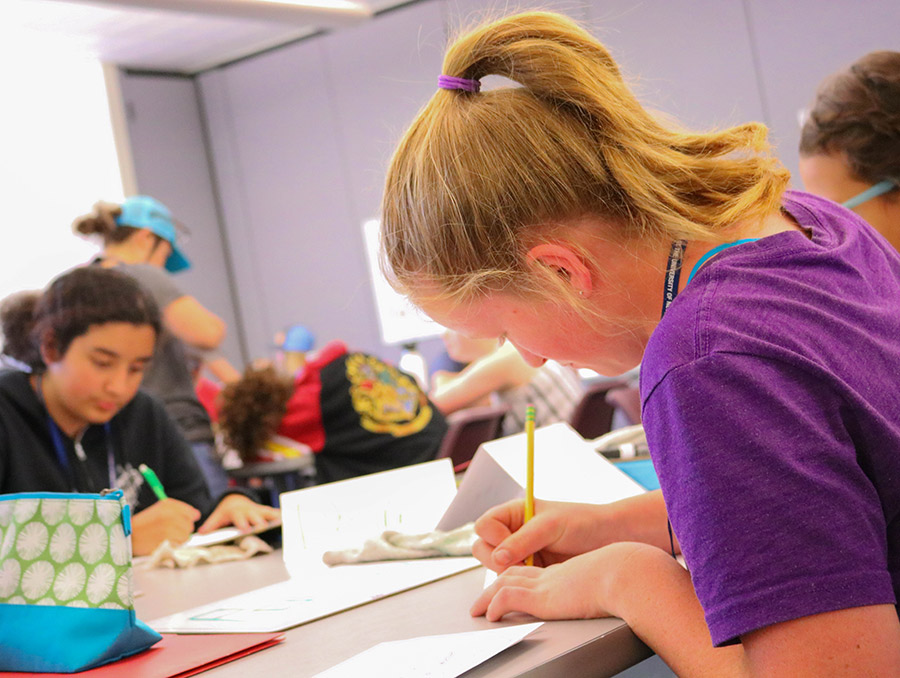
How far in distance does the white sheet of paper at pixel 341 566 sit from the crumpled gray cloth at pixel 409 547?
0.04ft

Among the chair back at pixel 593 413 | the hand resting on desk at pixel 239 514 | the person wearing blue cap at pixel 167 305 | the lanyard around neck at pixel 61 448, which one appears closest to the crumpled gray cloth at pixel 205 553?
the hand resting on desk at pixel 239 514

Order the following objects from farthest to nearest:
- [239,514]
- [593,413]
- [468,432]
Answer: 1. [593,413]
2. [468,432]
3. [239,514]

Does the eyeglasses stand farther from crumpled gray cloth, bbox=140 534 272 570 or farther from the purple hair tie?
crumpled gray cloth, bbox=140 534 272 570

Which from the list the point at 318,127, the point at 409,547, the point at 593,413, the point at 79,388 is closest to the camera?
the point at 409,547

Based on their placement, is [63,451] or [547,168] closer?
[547,168]

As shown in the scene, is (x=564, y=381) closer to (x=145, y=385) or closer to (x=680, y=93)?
(x=145, y=385)

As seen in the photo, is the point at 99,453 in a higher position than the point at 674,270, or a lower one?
lower

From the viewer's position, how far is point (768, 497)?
64cm

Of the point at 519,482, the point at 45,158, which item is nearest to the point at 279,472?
the point at 519,482

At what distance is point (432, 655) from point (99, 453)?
4.75ft

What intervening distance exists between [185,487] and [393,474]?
80 centimetres

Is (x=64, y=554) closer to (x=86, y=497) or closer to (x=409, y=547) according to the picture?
(x=86, y=497)

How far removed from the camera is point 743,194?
82cm

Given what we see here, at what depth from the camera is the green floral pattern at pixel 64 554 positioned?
0.96m
